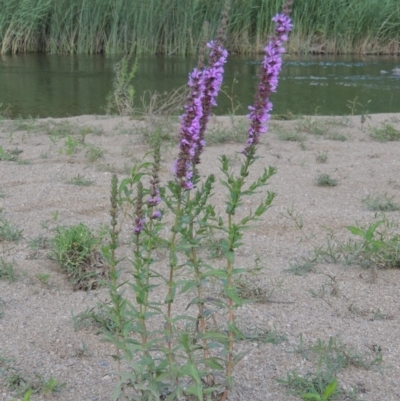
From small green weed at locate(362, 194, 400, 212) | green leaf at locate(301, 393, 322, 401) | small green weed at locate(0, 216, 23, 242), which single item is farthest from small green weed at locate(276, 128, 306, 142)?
green leaf at locate(301, 393, 322, 401)

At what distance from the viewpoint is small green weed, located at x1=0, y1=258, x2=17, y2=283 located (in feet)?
11.9

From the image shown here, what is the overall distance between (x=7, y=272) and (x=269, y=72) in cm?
190

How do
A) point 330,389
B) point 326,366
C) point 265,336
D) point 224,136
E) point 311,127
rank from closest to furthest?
1. point 330,389
2. point 326,366
3. point 265,336
4. point 224,136
5. point 311,127

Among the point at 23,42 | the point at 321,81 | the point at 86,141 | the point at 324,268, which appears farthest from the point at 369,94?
the point at 324,268

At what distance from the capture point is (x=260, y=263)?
12.8ft

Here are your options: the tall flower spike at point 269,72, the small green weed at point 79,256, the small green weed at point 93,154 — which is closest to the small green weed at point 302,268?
the small green weed at point 79,256

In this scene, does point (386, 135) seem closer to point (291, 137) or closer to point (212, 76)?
point (291, 137)

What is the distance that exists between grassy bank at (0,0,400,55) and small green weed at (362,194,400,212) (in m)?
10.4

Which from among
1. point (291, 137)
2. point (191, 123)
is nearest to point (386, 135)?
point (291, 137)

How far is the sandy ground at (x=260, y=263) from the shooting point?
9.48 feet

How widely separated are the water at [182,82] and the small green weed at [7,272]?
578 centimetres

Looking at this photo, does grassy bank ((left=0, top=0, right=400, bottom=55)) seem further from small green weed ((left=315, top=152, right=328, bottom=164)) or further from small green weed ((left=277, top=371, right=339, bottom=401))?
small green weed ((left=277, top=371, right=339, bottom=401))

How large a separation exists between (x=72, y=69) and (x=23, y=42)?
2066 mm

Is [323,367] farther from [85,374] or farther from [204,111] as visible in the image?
[204,111]
